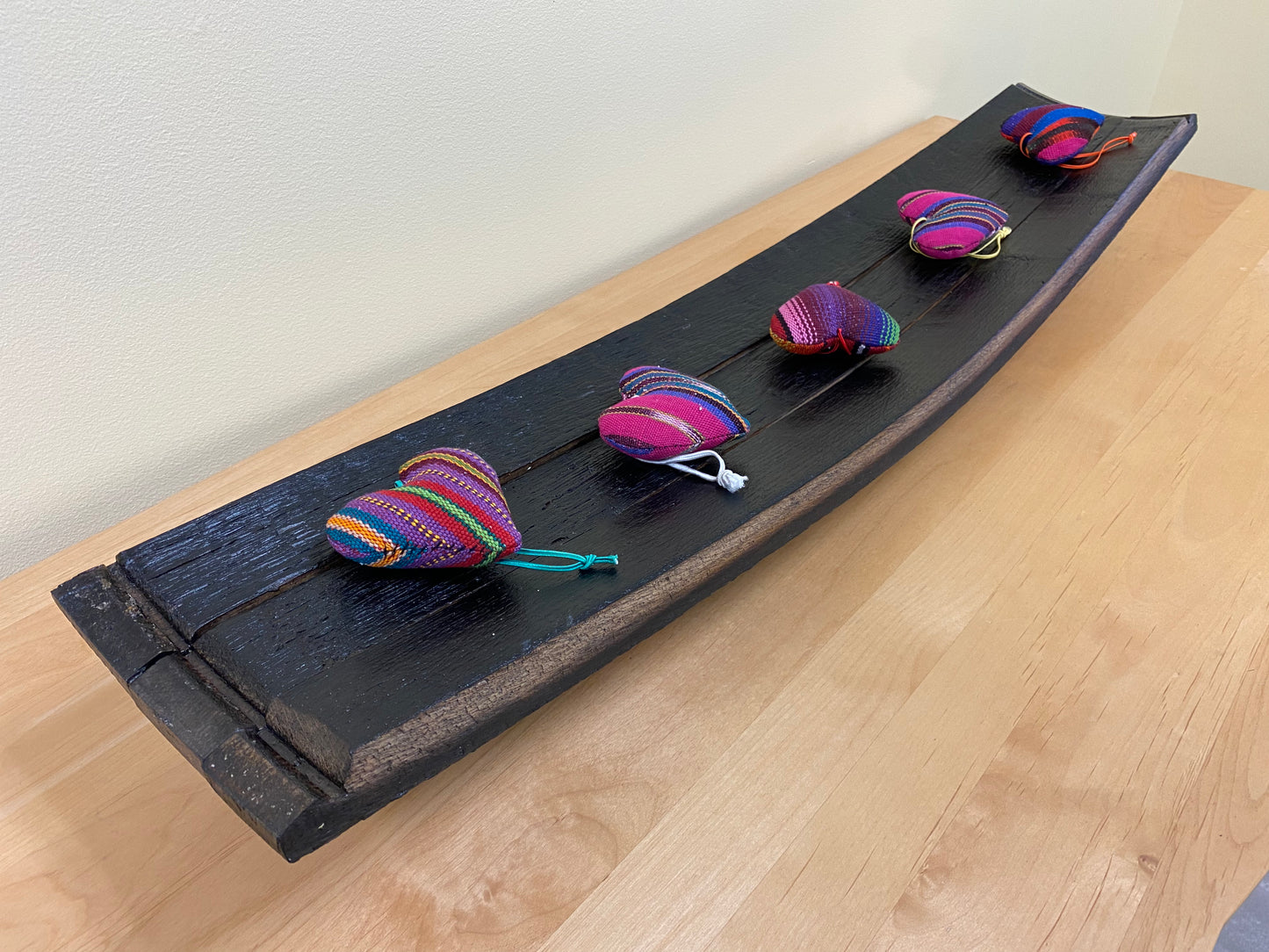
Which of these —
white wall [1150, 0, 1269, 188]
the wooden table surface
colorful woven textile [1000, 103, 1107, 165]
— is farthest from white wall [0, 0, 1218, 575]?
white wall [1150, 0, 1269, 188]

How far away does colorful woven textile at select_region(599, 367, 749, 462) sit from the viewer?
68cm

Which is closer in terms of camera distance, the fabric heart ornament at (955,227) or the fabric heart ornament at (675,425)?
the fabric heart ornament at (675,425)

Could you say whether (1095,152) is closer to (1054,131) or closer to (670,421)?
(1054,131)

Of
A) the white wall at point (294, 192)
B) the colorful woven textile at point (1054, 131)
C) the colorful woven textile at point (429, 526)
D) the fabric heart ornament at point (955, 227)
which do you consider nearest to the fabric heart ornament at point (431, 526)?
the colorful woven textile at point (429, 526)

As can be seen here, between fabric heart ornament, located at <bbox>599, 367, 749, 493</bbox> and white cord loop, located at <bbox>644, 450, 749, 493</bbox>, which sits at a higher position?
fabric heart ornament, located at <bbox>599, 367, 749, 493</bbox>

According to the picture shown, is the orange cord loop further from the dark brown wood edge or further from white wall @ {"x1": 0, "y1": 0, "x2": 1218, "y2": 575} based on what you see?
the dark brown wood edge

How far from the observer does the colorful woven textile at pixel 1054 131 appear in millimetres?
1109

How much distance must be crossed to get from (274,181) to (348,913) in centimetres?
55

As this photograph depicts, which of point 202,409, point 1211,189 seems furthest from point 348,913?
point 1211,189

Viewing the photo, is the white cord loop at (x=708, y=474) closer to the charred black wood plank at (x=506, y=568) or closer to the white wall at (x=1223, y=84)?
the charred black wood plank at (x=506, y=568)

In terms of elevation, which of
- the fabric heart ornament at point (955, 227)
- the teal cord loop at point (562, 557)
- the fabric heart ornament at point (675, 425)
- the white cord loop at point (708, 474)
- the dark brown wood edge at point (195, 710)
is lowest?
the fabric heart ornament at point (955, 227)

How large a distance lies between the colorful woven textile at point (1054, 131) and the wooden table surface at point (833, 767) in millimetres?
423

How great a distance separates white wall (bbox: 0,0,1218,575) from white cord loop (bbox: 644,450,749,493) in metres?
0.36

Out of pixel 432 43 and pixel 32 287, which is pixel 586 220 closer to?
pixel 432 43
